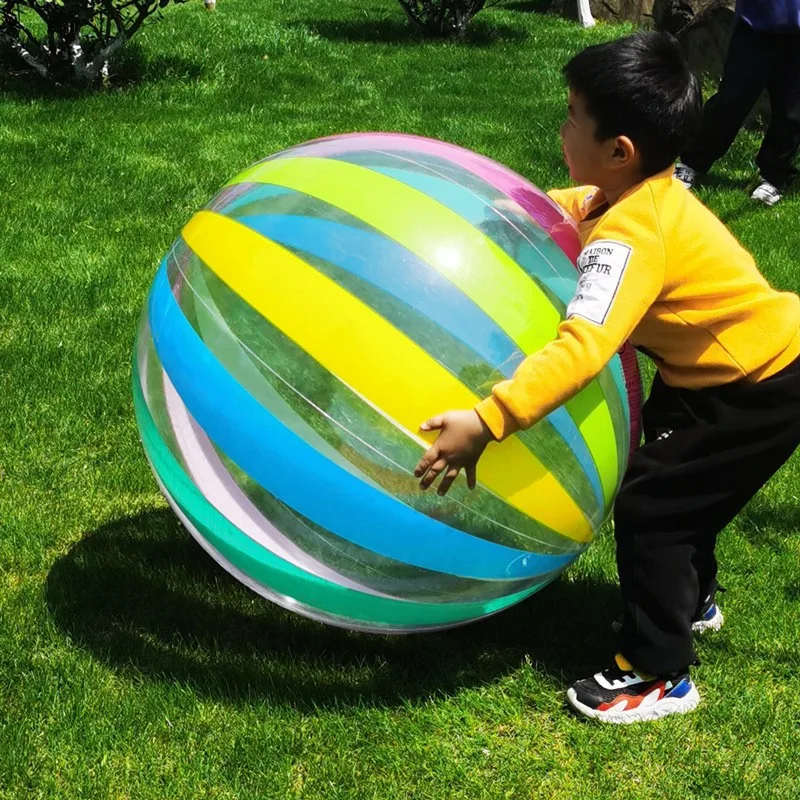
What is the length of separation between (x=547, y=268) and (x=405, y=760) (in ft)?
4.12

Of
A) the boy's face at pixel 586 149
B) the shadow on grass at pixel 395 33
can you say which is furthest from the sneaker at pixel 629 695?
the shadow on grass at pixel 395 33

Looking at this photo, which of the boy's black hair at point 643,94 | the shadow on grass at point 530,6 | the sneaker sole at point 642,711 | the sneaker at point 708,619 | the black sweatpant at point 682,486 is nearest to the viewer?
the boy's black hair at point 643,94

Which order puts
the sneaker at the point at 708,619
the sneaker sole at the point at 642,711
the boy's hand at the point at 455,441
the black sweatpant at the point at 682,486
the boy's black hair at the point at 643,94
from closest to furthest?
the boy's hand at the point at 455,441 → the boy's black hair at the point at 643,94 → the black sweatpant at the point at 682,486 → the sneaker sole at the point at 642,711 → the sneaker at the point at 708,619

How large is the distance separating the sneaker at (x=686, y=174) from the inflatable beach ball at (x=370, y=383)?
176 inches

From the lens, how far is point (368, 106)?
8.59m

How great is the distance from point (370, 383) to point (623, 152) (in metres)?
0.82

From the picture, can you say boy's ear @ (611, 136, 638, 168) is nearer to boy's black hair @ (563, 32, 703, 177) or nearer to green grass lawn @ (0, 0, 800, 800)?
boy's black hair @ (563, 32, 703, 177)

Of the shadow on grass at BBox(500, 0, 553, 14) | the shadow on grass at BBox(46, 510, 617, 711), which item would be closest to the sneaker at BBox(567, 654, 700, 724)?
the shadow on grass at BBox(46, 510, 617, 711)

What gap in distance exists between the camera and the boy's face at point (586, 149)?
96.9 inches

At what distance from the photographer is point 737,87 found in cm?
666

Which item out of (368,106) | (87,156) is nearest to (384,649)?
(87,156)

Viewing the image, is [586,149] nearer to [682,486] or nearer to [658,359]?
[658,359]

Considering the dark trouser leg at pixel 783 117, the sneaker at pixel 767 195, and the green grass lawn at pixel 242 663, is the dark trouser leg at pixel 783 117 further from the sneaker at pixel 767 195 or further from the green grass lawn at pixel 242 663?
the green grass lawn at pixel 242 663

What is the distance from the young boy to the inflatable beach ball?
0.11 metres
